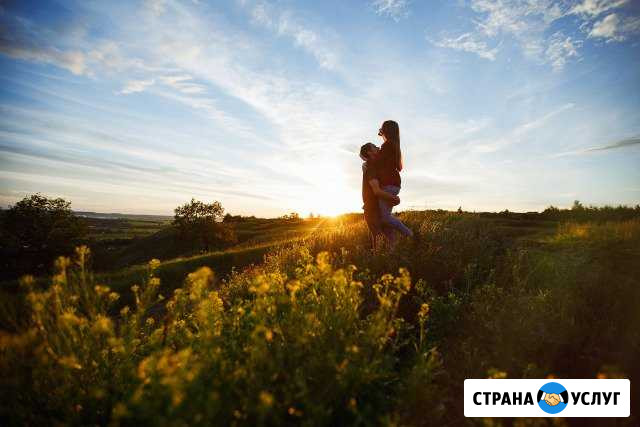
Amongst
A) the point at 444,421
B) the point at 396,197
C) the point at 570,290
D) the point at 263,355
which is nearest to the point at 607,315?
the point at 570,290

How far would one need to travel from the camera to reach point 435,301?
4.14m

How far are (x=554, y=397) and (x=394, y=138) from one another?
5055 mm

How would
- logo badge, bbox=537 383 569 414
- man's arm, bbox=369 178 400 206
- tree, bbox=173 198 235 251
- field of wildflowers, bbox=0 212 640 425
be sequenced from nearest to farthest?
field of wildflowers, bbox=0 212 640 425, logo badge, bbox=537 383 569 414, man's arm, bbox=369 178 400 206, tree, bbox=173 198 235 251

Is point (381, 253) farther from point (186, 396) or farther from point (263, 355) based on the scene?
point (186, 396)

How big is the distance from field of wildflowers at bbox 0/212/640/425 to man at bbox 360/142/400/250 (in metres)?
1.25

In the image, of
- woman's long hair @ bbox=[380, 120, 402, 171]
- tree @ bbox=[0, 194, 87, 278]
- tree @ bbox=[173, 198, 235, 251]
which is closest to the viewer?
woman's long hair @ bbox=[380, 120, 402, 171]

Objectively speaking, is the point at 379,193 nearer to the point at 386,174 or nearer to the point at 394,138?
the point at 386,174

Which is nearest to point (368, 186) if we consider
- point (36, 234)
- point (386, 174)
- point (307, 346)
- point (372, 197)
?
point (372, 197)

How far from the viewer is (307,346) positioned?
7.98 ft

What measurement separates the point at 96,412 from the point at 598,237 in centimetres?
1091

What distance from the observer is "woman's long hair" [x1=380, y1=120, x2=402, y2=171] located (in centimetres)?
668

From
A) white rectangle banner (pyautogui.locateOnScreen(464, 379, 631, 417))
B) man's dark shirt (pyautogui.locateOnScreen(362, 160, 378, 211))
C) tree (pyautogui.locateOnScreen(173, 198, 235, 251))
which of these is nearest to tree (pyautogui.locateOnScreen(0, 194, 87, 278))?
tree (pyautogui.locateOnScreen(173, 198, 235, 251))

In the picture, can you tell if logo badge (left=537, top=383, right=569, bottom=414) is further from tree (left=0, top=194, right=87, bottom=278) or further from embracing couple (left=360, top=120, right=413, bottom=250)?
tree (left=0, top=194, right=87, bottom=278)

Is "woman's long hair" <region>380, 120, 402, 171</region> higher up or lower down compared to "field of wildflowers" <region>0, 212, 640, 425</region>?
higher up
